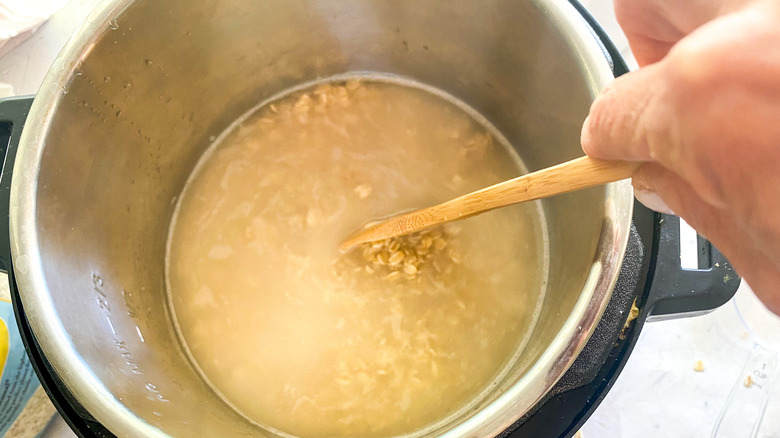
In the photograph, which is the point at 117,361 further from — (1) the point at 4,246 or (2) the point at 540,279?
(2) the point at 540,279

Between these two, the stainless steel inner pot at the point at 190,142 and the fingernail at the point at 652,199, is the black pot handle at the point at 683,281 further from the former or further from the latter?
the fingernail at the point at 652,199

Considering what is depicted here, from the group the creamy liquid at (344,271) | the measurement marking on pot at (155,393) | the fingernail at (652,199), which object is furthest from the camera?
the creamy liquid at (344,271)

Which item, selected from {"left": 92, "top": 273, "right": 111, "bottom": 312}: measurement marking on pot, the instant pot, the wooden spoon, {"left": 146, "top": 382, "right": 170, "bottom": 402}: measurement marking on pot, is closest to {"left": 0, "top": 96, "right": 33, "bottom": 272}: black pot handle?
the instant pot

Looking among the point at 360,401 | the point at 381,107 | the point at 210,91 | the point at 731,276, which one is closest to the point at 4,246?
the point at 210,91

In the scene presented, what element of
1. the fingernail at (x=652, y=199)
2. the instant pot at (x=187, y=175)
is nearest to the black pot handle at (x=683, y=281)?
the instant pot at (x=187, y=175)

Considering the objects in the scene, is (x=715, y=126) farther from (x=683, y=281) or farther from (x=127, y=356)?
(x=127, y=356)
